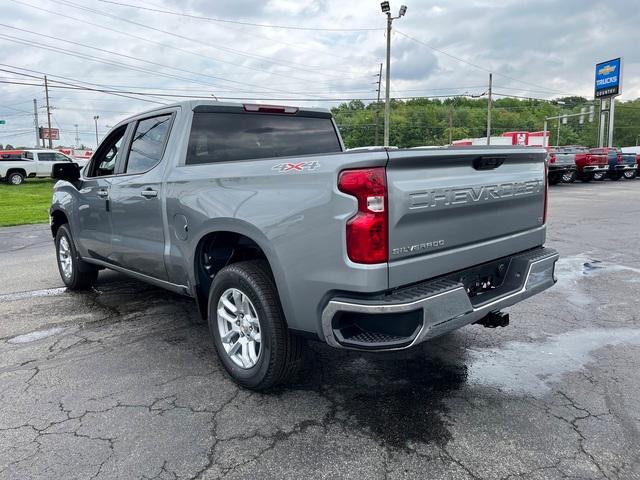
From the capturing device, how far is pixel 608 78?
54.1 meters

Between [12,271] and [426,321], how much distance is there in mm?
6868

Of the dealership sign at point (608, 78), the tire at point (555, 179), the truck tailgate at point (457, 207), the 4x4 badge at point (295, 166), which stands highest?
the dealership sign at point (608, 78)

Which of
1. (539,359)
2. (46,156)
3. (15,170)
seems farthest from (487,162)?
(46,156)

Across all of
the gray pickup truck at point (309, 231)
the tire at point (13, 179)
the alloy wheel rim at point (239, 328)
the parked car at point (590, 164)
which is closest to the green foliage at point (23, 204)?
the tire at point (13, 179)

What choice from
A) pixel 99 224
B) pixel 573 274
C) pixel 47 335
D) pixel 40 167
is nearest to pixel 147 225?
pixel 99 224

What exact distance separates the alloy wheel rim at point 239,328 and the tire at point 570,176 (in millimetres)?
25284

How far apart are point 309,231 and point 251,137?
187 cm

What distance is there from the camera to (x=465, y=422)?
3.04 metres

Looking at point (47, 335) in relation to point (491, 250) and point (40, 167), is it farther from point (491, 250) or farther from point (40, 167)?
point (40, 167)

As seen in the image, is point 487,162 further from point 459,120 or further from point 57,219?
point 459,120

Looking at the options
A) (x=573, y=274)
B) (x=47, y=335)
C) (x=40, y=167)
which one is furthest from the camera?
(x=40, y=167)

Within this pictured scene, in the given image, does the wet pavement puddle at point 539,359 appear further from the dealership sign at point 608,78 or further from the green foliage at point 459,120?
the dealership sign at point 608,78

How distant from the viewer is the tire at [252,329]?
10.4 feet

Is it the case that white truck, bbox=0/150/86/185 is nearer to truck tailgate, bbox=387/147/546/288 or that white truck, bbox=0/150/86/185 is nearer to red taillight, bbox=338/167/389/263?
truck tailgate, bbox=387/147/546/288
